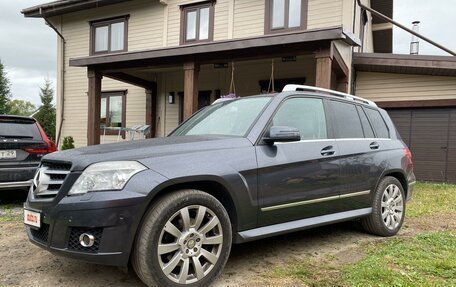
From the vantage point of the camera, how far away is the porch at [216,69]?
788cm

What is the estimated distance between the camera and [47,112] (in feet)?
125

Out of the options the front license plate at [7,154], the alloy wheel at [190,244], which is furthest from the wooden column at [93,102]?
the alloy wheel at [190,244]

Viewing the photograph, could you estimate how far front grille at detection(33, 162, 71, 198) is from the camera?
301 centimetres

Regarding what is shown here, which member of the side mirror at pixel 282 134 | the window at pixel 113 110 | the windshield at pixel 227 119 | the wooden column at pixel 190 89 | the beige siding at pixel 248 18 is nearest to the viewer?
the side mirror at pixel 282 134

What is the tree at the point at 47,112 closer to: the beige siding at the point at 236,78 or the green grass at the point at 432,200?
the beige siding at the point at 236,78

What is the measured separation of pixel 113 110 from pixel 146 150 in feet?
41.1

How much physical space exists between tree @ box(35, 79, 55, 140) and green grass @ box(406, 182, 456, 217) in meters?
31.5

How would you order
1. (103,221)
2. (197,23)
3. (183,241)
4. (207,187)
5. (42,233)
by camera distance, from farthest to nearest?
1. (197,23)
2. (207,187)
3. (42,233)
4. (183,241)
5. (103,221)

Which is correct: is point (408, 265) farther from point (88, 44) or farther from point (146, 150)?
point (88, 44)

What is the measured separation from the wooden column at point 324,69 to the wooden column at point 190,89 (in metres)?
3.08

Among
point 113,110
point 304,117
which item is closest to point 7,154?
point 304,117

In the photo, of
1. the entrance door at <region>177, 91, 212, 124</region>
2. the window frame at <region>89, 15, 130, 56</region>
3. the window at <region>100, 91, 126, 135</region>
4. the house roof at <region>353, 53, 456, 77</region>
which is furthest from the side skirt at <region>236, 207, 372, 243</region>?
the window frame at <region>89, 15, 130, 56</region>

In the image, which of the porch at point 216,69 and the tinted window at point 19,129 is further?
the porch at point 216,69

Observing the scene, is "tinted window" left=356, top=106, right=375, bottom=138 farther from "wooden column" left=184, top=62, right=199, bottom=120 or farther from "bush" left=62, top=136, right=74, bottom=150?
"bush" left=62, top=136, right=74, bottom=150
